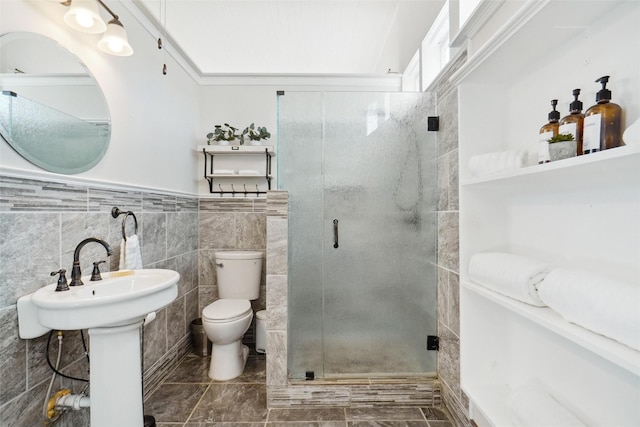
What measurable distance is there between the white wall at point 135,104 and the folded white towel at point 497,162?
6.02ft

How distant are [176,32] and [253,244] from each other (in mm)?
1935

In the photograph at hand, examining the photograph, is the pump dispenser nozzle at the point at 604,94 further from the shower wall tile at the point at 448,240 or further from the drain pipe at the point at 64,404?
the drain pipe at the point at 64,404

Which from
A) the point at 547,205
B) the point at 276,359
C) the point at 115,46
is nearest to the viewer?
the point at 547,205

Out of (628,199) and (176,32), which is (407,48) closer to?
(176,32)

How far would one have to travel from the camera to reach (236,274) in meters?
2.38

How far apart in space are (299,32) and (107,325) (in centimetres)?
241

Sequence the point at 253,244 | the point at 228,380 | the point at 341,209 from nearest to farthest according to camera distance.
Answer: the point at 341,209
the point at 228,380
the point at 253,244

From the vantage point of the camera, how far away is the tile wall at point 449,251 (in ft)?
4.96

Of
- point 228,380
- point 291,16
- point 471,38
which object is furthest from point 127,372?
point 291,16

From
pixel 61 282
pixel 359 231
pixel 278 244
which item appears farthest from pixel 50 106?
pixel 359 231

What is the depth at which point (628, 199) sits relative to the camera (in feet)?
2.52

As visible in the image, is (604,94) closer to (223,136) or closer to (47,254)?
(47,254)

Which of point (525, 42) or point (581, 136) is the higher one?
point (525, 42)

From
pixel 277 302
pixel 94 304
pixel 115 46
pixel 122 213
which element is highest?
pixel 115 46
